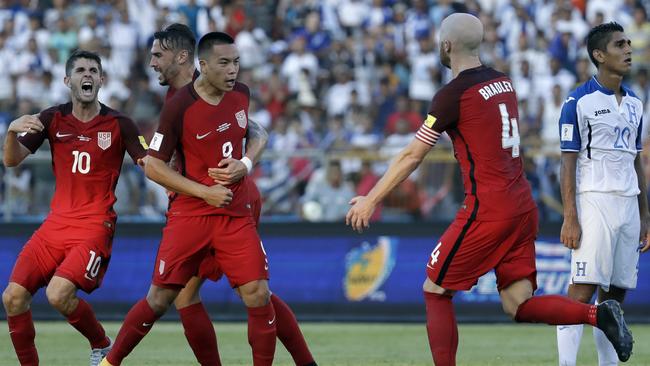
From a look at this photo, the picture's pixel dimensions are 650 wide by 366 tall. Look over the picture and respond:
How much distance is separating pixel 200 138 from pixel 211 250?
33.8 inches

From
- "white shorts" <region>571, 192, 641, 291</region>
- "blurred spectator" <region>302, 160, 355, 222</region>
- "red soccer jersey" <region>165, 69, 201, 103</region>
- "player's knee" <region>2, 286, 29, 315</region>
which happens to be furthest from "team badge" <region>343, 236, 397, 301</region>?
"player's knee" <region>2, 286, 29, 315</region>

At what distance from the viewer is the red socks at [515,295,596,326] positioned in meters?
8.30

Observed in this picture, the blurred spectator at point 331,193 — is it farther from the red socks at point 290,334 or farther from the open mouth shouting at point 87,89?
the red socks at point 290,334

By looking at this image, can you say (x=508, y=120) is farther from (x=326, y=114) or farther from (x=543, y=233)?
(x=326, y=114)

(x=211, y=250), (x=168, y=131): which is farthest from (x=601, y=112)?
(x=168, y=131)

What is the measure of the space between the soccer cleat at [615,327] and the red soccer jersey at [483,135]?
0.88 meters

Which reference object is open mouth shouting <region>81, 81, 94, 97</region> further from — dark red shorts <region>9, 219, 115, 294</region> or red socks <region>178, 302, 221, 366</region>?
red socks <region>178, 302, 221, 366</region>

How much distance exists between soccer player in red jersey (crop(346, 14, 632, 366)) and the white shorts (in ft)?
2.74

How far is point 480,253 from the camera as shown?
828 centimetres

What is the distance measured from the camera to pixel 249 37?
2177 centimetres

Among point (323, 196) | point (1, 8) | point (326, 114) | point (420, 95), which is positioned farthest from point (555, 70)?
point (1, 8)

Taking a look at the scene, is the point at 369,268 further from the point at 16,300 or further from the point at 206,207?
the point at 206,207

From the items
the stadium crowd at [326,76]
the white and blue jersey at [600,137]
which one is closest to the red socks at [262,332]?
the white and blue jersey at [600,137]

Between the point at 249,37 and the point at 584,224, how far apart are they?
43.7ft
